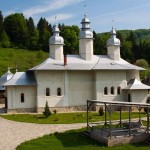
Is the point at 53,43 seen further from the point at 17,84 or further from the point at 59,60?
the point at 17,84

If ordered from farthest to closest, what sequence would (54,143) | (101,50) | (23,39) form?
1. (23,39)
2. (101,50)
3. (54,143)

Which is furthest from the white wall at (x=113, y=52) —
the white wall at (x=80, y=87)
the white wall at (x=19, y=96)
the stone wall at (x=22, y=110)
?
the stone wall at (x=22, y=110)

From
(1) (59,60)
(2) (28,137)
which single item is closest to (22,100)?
(1) (59,60)

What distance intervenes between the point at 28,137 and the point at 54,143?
2.62 metres

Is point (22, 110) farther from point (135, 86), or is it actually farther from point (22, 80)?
point (135, 86)

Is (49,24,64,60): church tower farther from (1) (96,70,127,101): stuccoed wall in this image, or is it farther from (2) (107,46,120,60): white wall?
(2) (107,46,120,60): white wall

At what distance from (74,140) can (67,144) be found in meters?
1.05

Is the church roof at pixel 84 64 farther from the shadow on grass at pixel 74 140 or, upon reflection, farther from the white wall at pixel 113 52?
the shadow on grass at pixel 74 140

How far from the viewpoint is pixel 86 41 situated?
1513 inches

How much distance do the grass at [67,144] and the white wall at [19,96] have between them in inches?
595

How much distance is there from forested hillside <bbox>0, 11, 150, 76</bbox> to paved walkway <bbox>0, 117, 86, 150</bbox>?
5421 cm

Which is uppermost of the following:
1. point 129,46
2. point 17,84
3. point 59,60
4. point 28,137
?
point 129,46

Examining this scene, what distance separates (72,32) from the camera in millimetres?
87438

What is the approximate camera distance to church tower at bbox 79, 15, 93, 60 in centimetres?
3800
